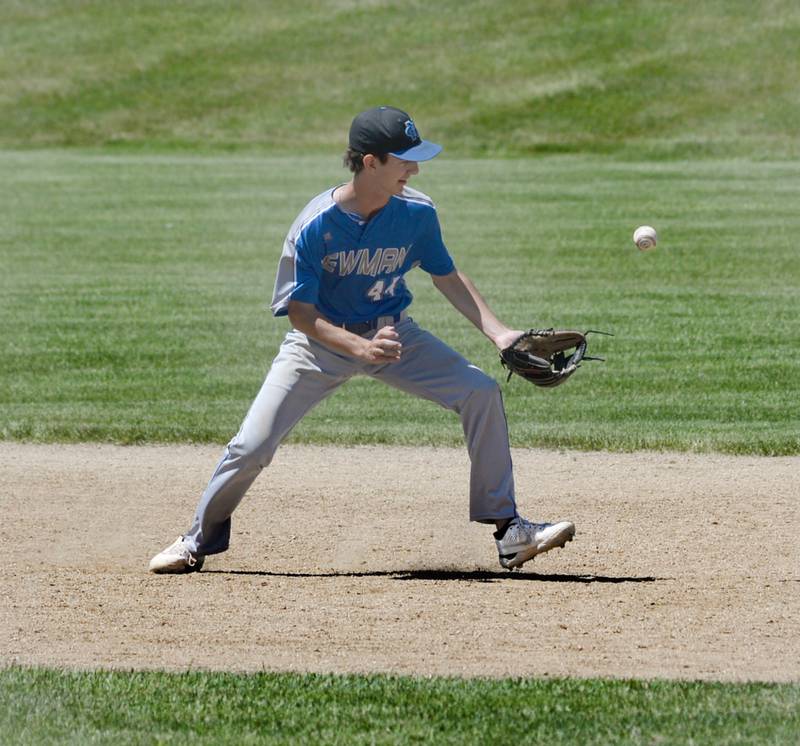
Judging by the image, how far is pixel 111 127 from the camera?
37.7 meters

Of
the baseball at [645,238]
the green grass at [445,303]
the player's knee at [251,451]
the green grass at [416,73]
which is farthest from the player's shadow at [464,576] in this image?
the green grass at [416,73]

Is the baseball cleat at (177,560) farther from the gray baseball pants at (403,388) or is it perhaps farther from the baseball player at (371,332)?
the gray baseball pants at (403,388)

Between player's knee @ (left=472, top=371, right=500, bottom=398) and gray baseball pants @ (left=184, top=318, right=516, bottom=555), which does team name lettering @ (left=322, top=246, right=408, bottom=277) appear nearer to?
gray baseball pants @ (left=184, top=318, right=516, bottom=555)

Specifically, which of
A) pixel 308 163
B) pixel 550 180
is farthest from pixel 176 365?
pixel 308 163

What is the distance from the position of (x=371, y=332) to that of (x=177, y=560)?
5.00 feet

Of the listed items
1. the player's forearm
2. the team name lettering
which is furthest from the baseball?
the team name lettering

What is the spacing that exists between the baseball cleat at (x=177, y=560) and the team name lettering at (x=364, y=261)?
64.2 inches

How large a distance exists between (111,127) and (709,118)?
14789 mm

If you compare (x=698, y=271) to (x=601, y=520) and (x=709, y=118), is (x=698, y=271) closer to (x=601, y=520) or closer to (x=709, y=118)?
(x=601, y=520)

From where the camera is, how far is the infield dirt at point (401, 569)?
617cm

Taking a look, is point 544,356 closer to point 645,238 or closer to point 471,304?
point 471,304

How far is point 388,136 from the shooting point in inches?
265

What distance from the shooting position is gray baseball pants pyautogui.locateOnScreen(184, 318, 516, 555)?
7.15 m

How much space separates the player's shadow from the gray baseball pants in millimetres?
387
